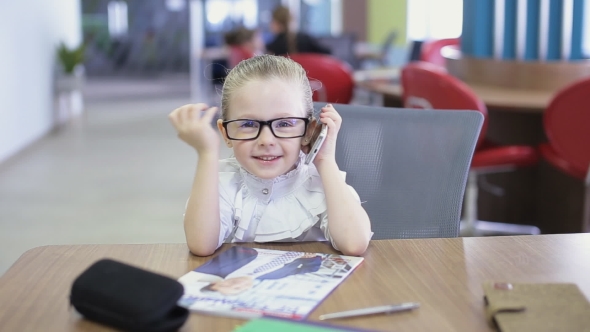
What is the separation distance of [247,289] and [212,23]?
39.2ft

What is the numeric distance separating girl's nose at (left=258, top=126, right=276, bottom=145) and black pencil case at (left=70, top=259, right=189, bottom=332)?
423mm

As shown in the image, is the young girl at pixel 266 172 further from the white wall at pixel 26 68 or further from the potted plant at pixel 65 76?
the potted plant at pixel 65 76

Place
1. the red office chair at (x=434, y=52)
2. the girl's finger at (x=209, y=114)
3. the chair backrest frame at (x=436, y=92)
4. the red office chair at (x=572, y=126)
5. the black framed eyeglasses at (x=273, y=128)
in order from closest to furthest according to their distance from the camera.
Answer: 1. the girl's finger at (x=209, y=114)
2. the black framed eyeglasses at (x=273, y=128)
3. the red office chair at (x=572, y=126)
4. the chair backrest frame at (x=436, y=92)
5. the red office chair at (x=434, y=52)

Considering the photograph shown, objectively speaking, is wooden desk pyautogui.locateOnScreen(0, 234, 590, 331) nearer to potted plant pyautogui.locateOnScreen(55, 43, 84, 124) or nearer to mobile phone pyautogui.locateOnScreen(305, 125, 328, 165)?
mobile phone pyautogui.locateOnScreen(305, 125, 328, 165)

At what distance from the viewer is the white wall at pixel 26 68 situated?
19.2 ft

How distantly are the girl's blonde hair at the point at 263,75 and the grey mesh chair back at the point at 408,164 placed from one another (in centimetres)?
20

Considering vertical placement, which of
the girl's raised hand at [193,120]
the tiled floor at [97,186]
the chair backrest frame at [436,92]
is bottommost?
the tiled floor at [97,186]

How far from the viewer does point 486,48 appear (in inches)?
166

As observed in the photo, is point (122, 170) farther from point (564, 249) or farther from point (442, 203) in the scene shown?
point (564, 249)

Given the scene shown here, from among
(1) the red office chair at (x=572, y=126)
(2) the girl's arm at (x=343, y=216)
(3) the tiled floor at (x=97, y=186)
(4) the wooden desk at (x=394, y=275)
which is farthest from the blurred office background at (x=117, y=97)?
(1) the red office chair at (x=572, y=126)

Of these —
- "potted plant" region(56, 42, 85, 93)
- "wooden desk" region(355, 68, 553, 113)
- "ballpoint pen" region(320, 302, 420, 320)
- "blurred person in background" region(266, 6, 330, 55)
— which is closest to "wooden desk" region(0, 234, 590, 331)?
"ballpoint pen" region(320, 302, 420, 320)

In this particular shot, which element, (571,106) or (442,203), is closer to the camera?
(442,203)

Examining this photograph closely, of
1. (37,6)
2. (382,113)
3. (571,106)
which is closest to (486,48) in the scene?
(571,106)

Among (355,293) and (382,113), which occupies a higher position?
(382,113)
